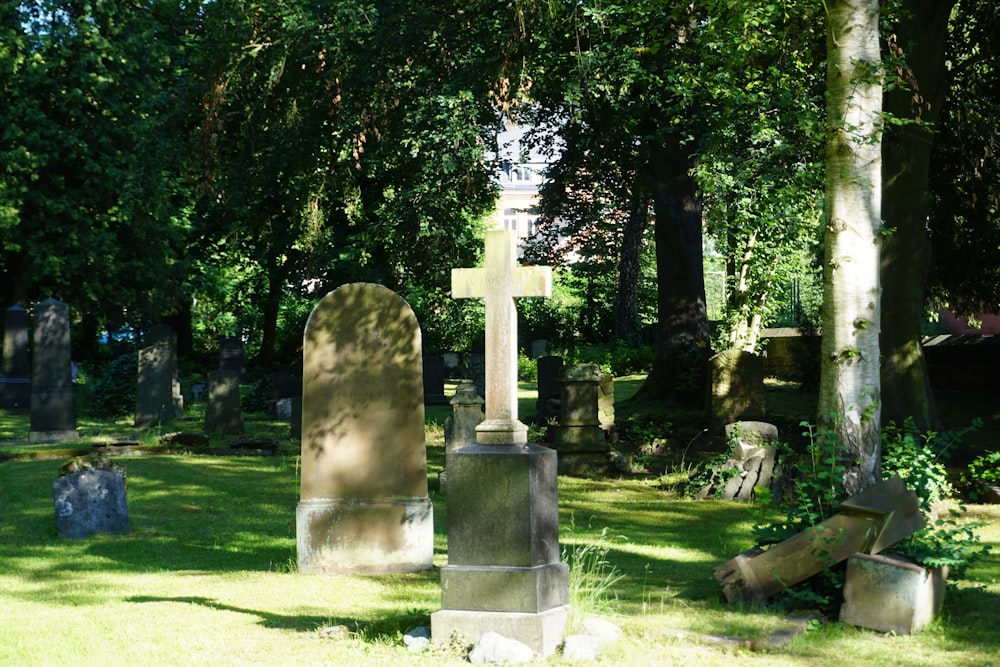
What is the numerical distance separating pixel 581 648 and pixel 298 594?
2.93m

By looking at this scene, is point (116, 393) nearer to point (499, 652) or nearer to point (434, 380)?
point (434, 380)

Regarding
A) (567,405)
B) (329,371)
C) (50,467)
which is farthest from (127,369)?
(329,371)

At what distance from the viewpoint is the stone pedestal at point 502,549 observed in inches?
255

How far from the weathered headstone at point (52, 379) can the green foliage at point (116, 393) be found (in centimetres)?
547

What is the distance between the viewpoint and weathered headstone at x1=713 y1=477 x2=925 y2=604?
718 cm

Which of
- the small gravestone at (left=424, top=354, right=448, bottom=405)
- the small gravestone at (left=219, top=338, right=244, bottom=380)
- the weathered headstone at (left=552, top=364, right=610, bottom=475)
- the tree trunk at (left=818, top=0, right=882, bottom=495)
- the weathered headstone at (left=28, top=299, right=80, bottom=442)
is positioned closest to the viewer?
the tree trunk at (left=818, top=0, right=882, bottom=495)

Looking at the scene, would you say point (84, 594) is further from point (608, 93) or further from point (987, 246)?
point (987, 246)

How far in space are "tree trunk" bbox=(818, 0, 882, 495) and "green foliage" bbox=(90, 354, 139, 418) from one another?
65.1 ft

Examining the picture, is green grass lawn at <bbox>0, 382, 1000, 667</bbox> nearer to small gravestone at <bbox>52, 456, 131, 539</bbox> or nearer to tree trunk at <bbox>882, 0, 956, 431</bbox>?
small gravestone at <bbox>52, 456, 131, 539</bbox>

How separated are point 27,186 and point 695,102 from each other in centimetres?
1991

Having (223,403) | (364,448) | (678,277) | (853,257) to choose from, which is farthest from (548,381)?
(853,257)

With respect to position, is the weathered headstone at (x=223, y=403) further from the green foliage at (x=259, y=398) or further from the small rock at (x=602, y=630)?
the small rock at (x=602, y=630)

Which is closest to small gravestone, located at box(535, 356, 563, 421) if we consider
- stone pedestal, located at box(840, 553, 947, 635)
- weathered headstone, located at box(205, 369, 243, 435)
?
weathered headstone, located at box(205, 369, 243, 435)

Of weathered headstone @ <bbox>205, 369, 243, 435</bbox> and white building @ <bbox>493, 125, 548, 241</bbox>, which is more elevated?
white building @ <bbox>493, 125, 548, 241</bbox>
